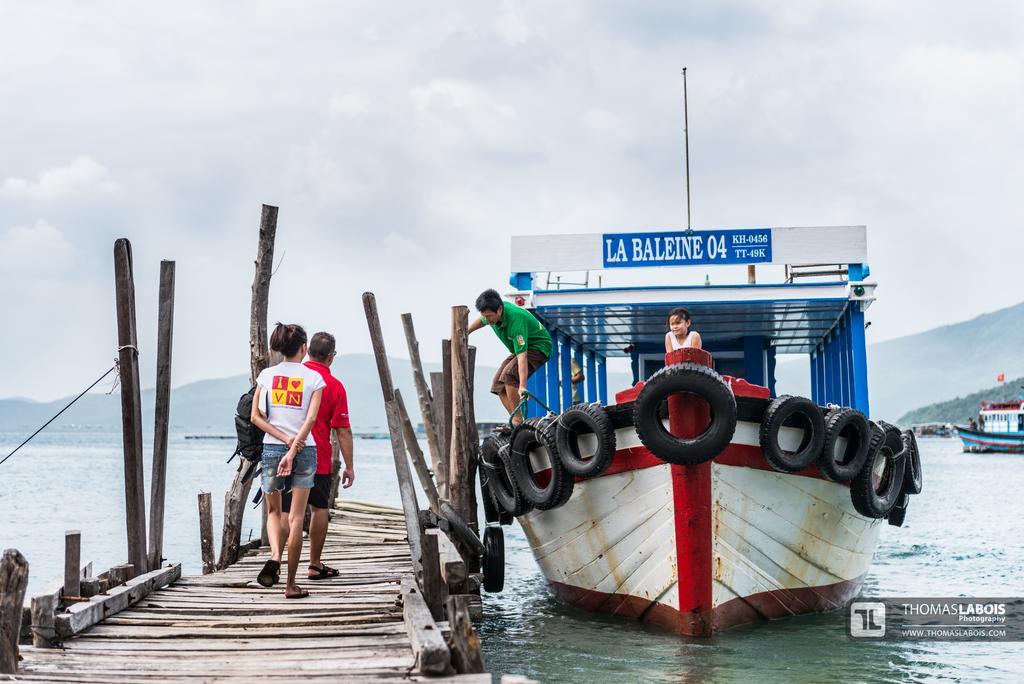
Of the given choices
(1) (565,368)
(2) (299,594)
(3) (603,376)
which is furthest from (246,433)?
(3) (603,376)

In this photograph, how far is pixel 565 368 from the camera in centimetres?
1540

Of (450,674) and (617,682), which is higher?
(450,674)

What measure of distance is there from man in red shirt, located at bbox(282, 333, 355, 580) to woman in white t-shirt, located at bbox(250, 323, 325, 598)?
278mm

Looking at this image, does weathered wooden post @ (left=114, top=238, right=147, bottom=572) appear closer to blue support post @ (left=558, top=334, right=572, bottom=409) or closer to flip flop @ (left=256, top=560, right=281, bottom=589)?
flip flop @ (left=256, top=560, right=281, bottom=589)

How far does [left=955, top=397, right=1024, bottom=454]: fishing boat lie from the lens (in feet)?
217

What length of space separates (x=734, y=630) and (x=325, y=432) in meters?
4.08

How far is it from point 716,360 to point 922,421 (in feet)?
599

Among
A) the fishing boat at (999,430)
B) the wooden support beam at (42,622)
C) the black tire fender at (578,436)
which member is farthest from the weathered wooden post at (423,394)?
the fishing boat at (999,430)

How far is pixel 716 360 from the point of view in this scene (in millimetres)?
15828

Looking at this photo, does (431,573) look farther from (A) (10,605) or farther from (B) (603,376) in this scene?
(B) (603,376)

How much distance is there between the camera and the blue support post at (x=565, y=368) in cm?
1494

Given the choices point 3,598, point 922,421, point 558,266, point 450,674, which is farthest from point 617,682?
point 922,421

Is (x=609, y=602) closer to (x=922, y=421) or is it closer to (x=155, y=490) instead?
(x=155, y=490)

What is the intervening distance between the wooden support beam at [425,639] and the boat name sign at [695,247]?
6540 mm
